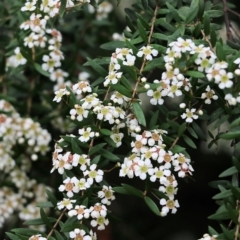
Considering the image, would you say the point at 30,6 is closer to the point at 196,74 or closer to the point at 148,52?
the point at 148,52

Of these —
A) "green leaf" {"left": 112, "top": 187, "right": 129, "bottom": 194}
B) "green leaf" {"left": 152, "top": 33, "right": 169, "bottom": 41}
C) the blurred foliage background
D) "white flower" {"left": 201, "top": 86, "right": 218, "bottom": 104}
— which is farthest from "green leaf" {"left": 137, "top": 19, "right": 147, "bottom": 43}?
the blurred foliage background

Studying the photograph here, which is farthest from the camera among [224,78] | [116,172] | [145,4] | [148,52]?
[116,172]

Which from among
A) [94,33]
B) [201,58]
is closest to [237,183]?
[201,58]

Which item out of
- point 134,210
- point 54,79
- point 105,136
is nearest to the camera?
point 105,136

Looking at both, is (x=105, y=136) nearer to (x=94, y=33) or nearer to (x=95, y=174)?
(x=95, y=174)

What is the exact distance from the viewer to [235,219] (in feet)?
2.28

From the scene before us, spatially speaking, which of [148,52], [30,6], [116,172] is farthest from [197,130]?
[116,172]

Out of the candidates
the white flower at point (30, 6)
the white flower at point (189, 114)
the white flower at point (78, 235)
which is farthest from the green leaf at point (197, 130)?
the white flower at point (30, 6)

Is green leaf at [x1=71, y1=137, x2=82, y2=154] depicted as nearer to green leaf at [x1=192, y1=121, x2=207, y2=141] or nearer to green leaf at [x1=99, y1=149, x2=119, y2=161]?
green leaf at [x1=99, y1=149, x2=119, y2=161]

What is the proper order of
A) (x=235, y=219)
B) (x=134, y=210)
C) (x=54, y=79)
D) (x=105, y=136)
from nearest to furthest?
(x=235, y=219) < (x=105, y=136) < (x=54, y=79) < (x=134, y=210)

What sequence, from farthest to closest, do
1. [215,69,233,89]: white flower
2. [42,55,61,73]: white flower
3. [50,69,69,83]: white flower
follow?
[50,69,69,83]: white flower, [42,55,61,73]: white flower, [215,69,233,89]: white flower

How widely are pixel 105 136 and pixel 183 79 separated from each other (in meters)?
0.16

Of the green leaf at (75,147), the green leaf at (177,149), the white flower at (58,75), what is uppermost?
the green leaf at (75,147)

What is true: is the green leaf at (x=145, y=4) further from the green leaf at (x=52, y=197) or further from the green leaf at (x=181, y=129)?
the green leaf at (x=52, y=197)
